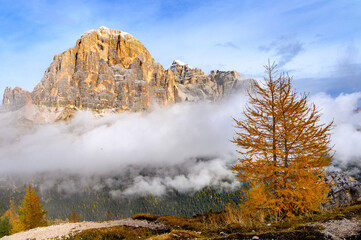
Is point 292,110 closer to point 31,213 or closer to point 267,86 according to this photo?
point 267,86

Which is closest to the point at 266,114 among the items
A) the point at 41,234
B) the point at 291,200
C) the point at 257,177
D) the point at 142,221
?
the point at 257,177

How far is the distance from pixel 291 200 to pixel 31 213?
1919 inches

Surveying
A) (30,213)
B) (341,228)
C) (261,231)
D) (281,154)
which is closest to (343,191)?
(281,154)

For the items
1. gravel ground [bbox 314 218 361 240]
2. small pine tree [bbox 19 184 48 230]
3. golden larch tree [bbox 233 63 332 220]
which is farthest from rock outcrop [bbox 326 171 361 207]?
small pine tree [bbox 19 184 48 230]

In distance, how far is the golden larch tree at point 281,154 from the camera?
15.5 metres

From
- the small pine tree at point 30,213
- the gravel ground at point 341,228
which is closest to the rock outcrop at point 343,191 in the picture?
the gravel ground at point 341,228

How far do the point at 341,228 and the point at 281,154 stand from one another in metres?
6.78

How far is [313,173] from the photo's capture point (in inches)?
627

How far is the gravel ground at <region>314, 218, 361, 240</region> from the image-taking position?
8544 mm

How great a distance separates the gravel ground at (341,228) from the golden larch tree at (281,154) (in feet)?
14.7

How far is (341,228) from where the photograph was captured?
9531 mm

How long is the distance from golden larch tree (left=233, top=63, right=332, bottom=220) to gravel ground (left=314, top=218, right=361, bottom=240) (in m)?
4.49

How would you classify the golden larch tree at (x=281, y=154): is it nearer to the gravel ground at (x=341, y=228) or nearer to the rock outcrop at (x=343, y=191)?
the gravel ground at (x=341, y=228)

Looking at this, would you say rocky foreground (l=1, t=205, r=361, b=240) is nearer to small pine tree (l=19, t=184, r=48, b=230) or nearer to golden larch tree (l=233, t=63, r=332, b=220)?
golden larch tree (l=233, t=63, r=332, b=220)
